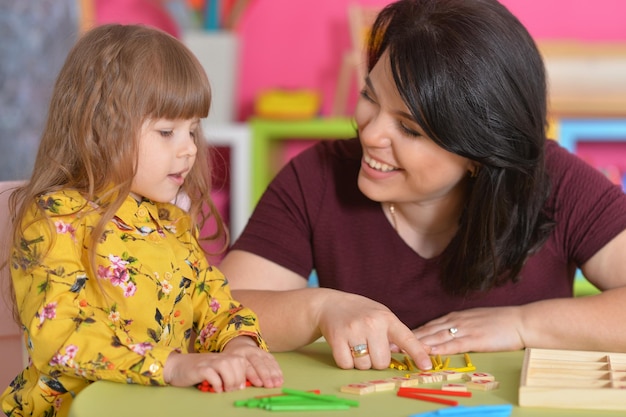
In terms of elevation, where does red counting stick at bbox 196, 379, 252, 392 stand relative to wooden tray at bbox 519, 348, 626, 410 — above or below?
below

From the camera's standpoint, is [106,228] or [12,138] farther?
[12,138]

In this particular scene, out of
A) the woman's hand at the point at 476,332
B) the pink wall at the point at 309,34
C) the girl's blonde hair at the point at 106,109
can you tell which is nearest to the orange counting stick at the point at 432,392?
the woman's hand at the point at 476,332

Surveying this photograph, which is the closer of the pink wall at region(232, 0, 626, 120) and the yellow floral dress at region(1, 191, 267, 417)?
A: the yellow floral dress at region(1, 191, 267, 417)

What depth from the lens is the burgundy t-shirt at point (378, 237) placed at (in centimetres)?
144

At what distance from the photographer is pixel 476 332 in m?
1.25

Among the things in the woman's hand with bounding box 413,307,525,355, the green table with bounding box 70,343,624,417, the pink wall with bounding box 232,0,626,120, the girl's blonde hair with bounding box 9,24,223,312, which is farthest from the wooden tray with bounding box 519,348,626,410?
the pink wall with bounding box 232,0,626,120

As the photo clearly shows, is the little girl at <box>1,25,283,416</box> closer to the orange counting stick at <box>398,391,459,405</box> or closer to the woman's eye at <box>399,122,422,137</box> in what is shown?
the orange counting stick at <box>398,391,459,405</box>

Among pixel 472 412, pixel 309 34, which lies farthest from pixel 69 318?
pixel 309 34

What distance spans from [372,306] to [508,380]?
0.65ft

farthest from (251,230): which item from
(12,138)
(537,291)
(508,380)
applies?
(12,138)

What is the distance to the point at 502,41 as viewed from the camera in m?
1.30

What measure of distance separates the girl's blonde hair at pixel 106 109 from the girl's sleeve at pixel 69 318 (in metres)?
0.06

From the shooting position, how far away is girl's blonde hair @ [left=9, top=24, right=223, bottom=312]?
1.13 meters

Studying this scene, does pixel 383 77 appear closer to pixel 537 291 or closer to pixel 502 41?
pixel 502 41
